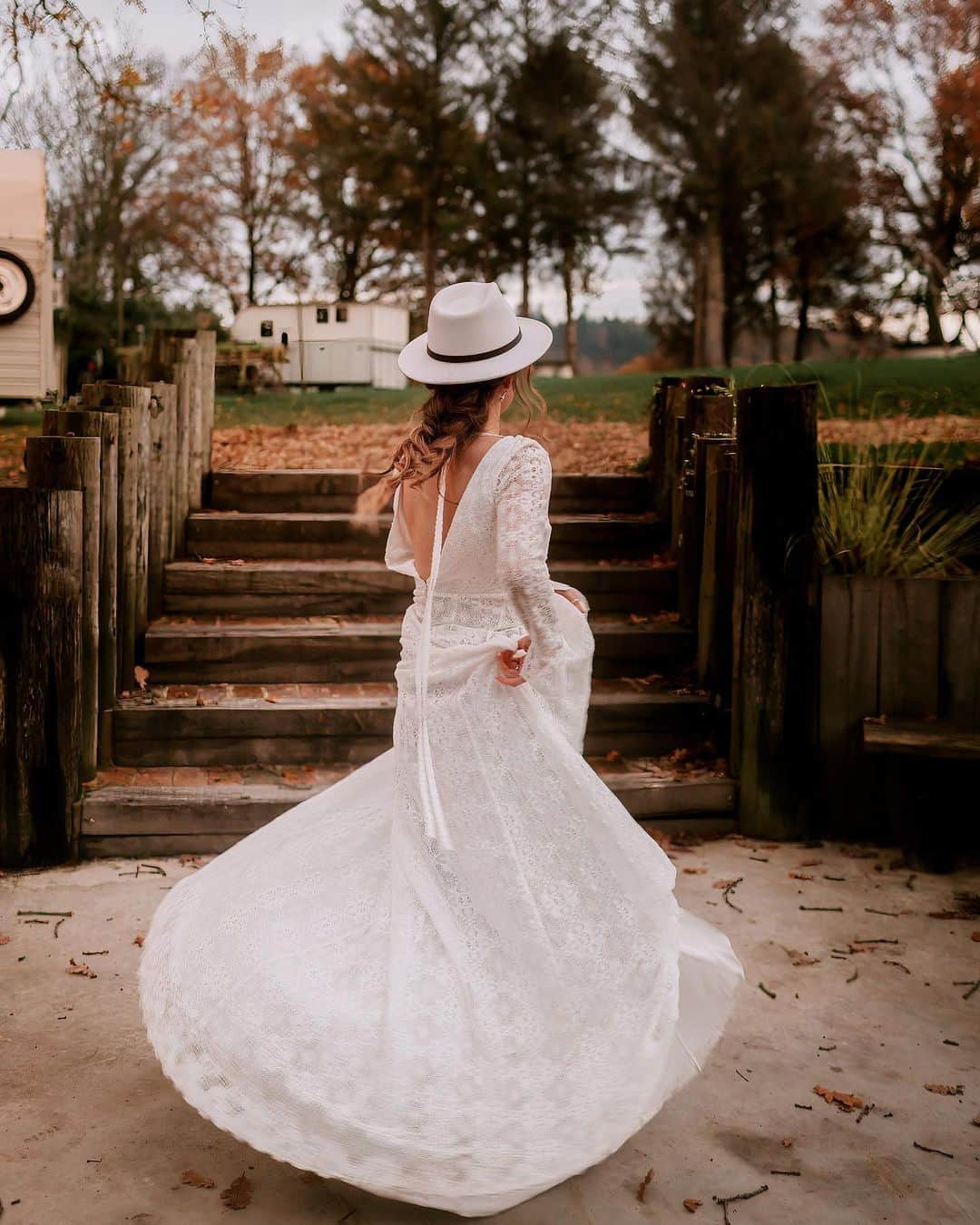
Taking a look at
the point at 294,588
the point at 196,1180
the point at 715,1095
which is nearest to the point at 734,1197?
the point at 715,1095

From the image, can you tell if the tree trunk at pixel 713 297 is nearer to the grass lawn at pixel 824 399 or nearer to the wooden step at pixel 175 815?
the grass lawn at pixel 824 399

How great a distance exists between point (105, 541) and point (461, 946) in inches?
131

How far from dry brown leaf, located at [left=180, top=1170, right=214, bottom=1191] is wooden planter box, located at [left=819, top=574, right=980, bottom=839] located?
3.51m

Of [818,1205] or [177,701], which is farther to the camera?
[177,701]

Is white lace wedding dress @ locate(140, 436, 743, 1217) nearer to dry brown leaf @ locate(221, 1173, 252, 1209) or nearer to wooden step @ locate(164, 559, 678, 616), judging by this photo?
dry brown leaf @ locate(221, 1173, 252, 1209)

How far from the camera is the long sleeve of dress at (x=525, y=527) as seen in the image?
286cm

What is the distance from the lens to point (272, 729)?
18.6 feet

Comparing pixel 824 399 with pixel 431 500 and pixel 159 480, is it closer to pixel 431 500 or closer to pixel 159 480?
pixel 159 480

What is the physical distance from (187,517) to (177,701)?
5.80 feet

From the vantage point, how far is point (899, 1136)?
10.2 feet

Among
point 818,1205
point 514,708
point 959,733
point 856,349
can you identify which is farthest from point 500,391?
point 856,349

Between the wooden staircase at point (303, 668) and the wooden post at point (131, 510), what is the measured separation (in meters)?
0.18

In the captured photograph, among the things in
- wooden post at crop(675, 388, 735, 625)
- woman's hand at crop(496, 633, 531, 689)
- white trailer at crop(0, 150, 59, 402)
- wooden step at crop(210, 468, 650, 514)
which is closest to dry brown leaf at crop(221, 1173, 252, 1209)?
woman's hand at crop(496, 633, 531, 689)

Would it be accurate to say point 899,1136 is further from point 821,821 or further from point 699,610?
point 699,610
